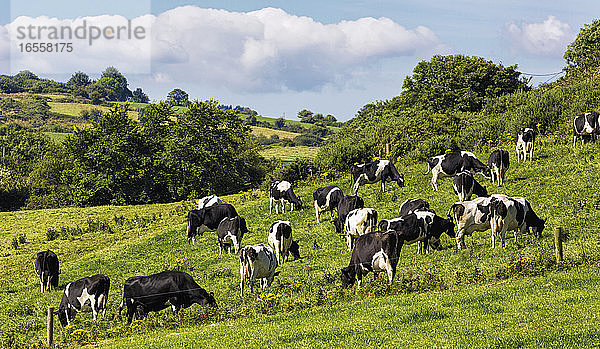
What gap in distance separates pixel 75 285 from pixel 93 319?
5.45ft

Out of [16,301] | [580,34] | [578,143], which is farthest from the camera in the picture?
[580,34]

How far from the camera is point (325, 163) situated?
58.9m

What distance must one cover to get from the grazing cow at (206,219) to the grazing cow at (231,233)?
109 inches

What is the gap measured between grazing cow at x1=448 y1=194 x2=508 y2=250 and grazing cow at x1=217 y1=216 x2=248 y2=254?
11.4 metres

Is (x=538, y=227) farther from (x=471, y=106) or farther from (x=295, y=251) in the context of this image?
(x=471, y=106)

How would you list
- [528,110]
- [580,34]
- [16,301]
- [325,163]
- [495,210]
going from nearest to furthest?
[495,210]
[16,301]
[528,110]
[325,163]
[580,34]

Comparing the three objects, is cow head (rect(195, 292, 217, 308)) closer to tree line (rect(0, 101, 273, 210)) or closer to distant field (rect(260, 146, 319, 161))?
tree line (rect(0, 101, 273, 210))

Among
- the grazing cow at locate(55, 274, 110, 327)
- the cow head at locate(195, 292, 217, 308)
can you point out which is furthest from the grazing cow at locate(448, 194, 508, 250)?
the grazing cow at locate(55, 274, 110, 327)

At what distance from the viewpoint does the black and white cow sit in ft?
120

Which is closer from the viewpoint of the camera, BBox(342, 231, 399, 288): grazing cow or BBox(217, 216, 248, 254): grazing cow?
BBox(342, 231, 399, 288): grazing cow

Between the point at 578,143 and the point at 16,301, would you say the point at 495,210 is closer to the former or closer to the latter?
the point at 578,143

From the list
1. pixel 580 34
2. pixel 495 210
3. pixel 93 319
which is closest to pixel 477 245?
pixel 495 210

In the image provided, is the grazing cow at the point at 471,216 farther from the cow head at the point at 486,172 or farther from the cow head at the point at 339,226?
the cow head at the point at 486,172

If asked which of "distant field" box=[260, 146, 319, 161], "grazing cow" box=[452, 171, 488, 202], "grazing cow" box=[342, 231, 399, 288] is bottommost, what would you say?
"grazing cow" box=[342, 231, 399, 288]
